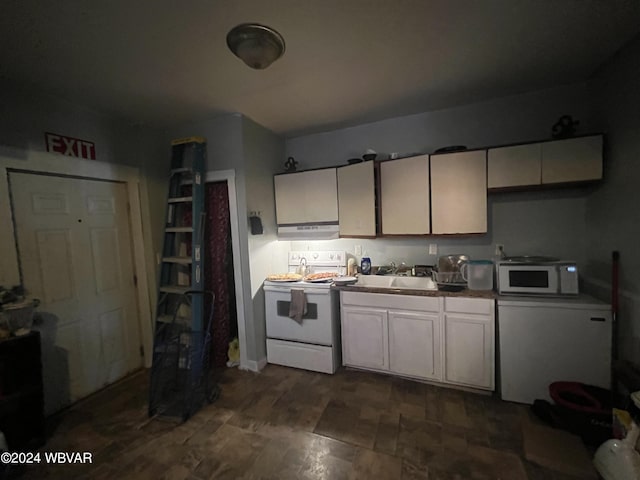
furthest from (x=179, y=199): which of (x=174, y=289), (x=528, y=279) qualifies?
(x=528, y=279)

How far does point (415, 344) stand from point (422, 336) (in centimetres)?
11

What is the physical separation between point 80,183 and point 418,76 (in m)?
3.12

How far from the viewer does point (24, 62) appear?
1701 mm

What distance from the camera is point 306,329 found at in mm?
2740

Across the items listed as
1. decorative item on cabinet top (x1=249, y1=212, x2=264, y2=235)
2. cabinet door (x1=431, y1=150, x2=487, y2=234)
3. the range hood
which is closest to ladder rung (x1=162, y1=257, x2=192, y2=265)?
decorative item on cabinet top (x1=249, y1=212, x2=264, y2=235)

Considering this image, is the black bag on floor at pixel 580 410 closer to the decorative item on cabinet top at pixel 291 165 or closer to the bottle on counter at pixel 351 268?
the bottle on counter at pixel 351 268

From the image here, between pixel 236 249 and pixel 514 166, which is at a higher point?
pixel 514 166

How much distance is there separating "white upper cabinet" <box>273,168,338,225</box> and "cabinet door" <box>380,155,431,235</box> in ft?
1.81

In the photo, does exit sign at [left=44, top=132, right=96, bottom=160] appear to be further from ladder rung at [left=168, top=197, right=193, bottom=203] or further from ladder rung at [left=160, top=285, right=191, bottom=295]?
ladder rung at [left=160, top=285, right=191, bottom=295]

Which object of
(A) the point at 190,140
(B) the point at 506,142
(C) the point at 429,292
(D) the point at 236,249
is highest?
(A) the point at 190,140

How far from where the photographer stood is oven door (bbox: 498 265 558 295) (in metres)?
2.09

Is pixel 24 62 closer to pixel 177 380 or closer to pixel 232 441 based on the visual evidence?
pixel 177 380

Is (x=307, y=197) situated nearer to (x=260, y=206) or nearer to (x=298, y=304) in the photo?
(x=260, y=206)

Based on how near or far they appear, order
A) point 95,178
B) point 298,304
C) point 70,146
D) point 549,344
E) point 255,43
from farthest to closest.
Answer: point 298,304, point 95,178, point 70,146, point 549,344, point 255,43
